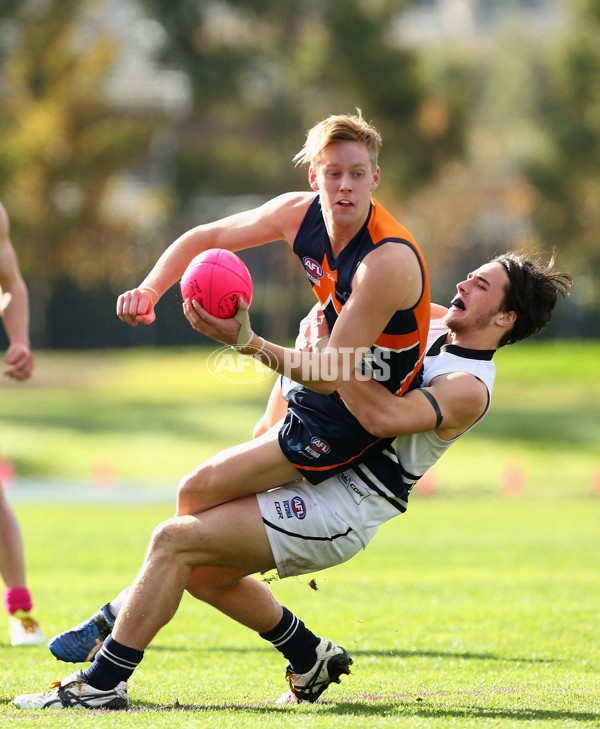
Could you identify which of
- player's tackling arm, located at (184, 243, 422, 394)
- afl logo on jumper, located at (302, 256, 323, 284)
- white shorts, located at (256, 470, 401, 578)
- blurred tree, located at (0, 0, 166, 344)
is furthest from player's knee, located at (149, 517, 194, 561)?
blurred tree, located at (0, 0, 166, 344)

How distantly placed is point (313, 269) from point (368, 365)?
0.49 meters

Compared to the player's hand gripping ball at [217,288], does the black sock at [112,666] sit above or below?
below

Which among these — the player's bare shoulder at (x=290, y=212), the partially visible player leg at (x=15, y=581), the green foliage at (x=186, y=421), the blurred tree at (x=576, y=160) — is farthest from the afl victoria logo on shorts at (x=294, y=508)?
the blurred tree at (x=576, y=160)

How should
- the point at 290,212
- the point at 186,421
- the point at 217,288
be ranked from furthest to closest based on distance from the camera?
the point at 186,421 < the point at 290,212 < the point at 217,288

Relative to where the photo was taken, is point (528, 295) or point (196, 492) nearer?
point (196, 492)

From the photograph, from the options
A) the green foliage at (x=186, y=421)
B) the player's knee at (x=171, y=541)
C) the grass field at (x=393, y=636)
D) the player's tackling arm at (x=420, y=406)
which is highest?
the player's tackling arm at (x=420, y=406)

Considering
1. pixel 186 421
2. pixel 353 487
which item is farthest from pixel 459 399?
pixel 186 421

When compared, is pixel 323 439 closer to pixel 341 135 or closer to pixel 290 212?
pixel 290 212


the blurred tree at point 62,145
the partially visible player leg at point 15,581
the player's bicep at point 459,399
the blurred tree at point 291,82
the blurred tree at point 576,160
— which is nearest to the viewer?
the player's bicep at point 459,399

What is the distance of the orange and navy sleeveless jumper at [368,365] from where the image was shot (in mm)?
5625

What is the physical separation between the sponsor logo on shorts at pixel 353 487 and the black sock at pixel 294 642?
669 mm

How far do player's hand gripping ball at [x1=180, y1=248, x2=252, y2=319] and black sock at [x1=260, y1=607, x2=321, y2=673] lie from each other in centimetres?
163

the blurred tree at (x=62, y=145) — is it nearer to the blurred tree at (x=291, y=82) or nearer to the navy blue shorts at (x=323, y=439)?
the blurred tree at (x=291, y=82)

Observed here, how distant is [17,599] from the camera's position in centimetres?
764
